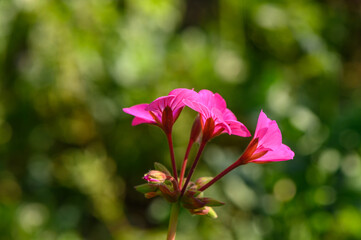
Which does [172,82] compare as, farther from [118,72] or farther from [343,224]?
[343,224]

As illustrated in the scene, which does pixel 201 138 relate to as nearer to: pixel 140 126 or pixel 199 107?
pixel 199 107

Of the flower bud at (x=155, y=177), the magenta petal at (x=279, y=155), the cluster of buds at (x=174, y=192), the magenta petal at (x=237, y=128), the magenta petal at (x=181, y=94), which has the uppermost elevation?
the magenta petal at (x=181, y=94)

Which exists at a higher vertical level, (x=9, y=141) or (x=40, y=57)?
(x=40, y=57)

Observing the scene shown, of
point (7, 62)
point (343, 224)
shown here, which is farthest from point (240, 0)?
point (343, 224)

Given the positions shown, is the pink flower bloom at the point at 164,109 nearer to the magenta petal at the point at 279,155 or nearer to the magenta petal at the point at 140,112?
the magenta petal at the point at 140,112

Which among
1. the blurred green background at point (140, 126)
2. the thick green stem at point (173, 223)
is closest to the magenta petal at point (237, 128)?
the thick green stem at point (173, 223)

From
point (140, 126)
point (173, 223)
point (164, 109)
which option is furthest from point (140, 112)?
point (140, 126)
